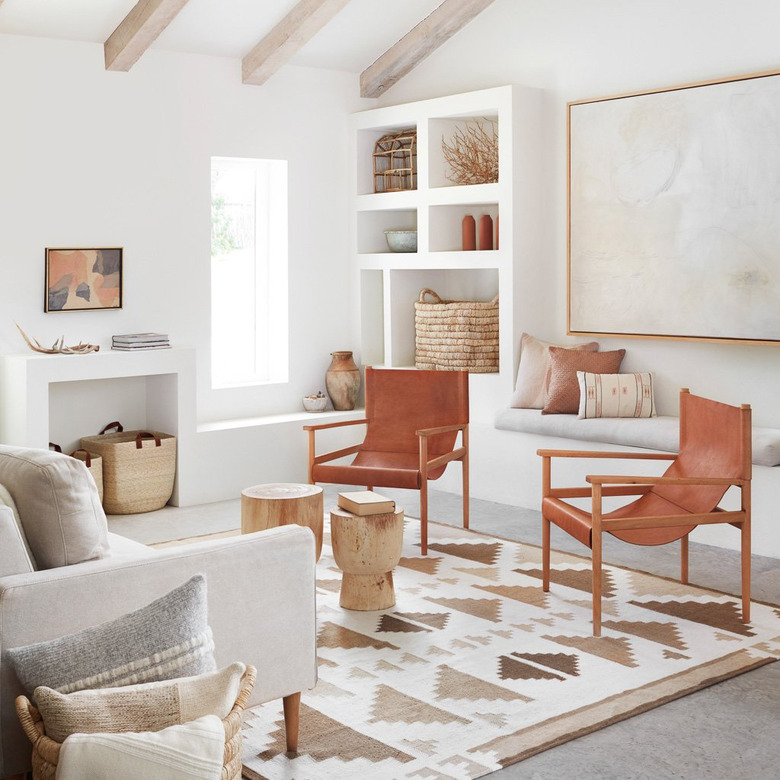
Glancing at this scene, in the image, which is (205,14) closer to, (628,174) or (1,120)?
(1,120)

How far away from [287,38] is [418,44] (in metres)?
0.98

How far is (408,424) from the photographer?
19.2 ft

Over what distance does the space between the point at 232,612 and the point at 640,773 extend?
116 cm

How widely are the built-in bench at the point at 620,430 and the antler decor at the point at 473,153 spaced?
5.08 ft

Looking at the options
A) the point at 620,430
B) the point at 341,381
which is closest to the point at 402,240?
the point at 341,381

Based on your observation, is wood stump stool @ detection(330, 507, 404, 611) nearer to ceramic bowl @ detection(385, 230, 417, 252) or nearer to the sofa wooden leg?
the sofa wooden leg

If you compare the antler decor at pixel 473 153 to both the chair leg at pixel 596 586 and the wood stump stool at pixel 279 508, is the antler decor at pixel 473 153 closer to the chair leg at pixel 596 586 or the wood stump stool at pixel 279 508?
the wood stump stool at pixel 279 508

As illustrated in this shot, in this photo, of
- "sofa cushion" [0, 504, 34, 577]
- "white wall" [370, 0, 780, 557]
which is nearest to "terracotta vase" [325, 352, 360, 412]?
"white wall" [370, 0, 780, 557]

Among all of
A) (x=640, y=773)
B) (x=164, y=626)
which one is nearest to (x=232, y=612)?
Answer: (x=164, y=626)

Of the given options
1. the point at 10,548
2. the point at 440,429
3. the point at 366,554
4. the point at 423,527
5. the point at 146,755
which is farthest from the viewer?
the point at 440,429

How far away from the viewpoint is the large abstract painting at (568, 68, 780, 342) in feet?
17.6

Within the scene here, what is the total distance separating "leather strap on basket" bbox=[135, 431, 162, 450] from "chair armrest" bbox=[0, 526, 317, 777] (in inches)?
128

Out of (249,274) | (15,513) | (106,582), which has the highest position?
(249,274)

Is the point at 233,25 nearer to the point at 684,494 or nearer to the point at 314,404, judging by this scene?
the point at 314,404
